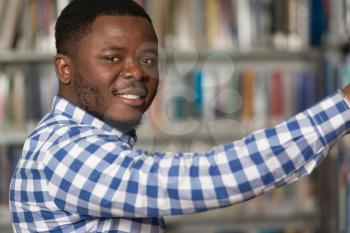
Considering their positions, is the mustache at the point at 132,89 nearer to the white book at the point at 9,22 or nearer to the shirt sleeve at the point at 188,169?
the shirt sleeve at the point at 188,169

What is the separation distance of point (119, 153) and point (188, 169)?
0.09 metres

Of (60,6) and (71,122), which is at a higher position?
(60,6)

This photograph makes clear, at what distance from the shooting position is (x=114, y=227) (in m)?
0.95

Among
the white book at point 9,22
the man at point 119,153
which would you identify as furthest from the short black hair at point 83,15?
the white book at point 9,22

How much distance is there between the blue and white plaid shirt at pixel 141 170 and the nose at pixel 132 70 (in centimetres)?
8

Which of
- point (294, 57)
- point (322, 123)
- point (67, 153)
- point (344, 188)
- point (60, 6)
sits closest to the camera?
point (322, 123)

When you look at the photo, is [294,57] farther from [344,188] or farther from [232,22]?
[344,188]

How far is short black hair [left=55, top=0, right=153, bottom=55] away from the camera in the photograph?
3.08ft

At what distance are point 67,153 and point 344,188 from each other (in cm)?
173

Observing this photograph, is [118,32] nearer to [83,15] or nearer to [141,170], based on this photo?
[83,15]

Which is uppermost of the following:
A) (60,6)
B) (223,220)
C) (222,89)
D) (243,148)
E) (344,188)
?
(60,6)

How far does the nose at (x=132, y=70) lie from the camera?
2.99ft

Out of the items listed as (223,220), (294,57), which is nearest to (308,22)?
(294,57)

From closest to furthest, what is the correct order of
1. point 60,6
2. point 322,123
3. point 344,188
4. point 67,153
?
point 322,123 < point 67,153 < point 344,188 < point 60,6
